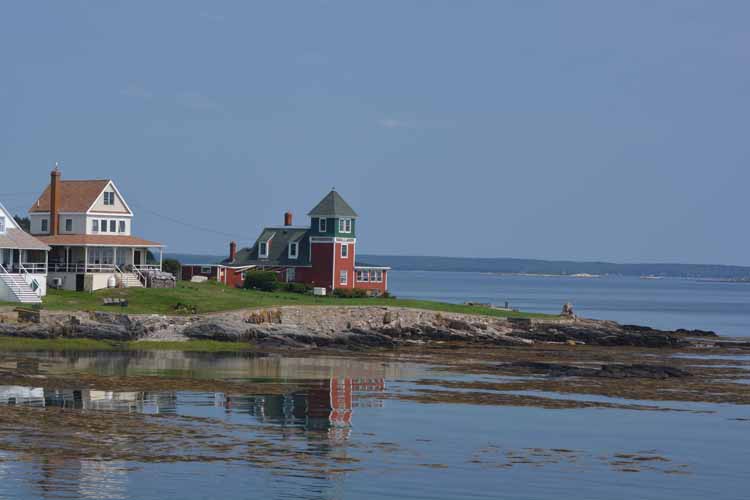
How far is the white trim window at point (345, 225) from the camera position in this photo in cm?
9581

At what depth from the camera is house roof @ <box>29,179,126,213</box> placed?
3241 inches

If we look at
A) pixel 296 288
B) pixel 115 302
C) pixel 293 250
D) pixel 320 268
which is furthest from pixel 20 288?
pixel 293 250

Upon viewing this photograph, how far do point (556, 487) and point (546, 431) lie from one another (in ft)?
28.7

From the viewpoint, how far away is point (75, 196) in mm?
83438

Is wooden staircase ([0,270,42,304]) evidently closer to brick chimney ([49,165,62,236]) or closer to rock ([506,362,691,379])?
brick chimney ([49,165,62,236])

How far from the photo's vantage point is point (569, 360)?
65.0 meters

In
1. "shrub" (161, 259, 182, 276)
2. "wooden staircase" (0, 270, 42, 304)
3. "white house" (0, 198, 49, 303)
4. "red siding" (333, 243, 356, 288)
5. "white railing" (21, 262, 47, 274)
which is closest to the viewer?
"wooden staircase" (0, 270, 42, 304)

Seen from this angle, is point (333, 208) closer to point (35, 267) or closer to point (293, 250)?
point (293, 250)

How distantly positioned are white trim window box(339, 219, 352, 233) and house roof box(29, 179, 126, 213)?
19.7 meters

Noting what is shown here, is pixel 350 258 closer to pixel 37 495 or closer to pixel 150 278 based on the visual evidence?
pixel 150 278

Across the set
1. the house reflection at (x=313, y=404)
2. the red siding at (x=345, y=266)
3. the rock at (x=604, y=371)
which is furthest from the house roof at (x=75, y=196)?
the house reflection at (x=313, y=404)

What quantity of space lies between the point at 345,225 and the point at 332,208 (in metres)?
1.68

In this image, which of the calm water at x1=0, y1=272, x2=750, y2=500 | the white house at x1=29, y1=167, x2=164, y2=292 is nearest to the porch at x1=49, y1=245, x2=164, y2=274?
the white house at x1=29, y1=167, x2=164, y2=292

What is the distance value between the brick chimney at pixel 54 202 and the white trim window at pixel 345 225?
890 inches
